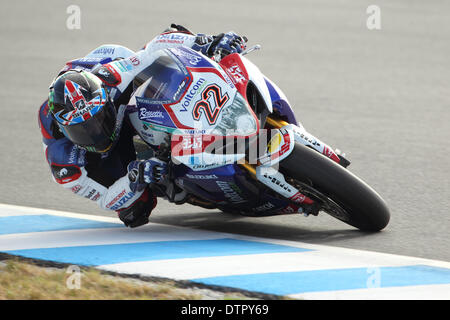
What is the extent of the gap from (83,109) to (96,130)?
0.55ft

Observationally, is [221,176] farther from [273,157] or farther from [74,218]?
[74,218]

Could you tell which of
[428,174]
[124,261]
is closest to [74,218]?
[124,261]

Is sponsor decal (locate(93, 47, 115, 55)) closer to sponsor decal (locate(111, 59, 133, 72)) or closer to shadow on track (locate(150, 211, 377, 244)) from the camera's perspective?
sponsor decal (locate(111, 59, 133, 72))

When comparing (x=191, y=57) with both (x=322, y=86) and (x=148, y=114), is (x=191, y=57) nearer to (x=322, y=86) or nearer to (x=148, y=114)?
(x=148, y=114)

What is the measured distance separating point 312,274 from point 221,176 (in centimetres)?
92

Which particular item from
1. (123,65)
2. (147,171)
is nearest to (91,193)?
(147,171)

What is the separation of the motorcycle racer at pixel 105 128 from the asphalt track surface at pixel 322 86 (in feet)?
2.20

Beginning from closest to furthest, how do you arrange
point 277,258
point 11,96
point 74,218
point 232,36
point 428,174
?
point 277,258 → point 232,36 → point 74,218 → point 428,174 → point 11,96

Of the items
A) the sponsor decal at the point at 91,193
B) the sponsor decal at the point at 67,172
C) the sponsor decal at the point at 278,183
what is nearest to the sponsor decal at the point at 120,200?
the sponsor decal at the point at 91,193

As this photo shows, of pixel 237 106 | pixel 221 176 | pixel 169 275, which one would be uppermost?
pixel 237 106

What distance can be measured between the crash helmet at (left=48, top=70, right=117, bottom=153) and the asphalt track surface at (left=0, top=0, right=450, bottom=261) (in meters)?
1.20

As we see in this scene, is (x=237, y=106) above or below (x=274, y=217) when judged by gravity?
above

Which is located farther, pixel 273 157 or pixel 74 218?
pixel 74 218

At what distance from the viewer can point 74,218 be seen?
21.6ft
